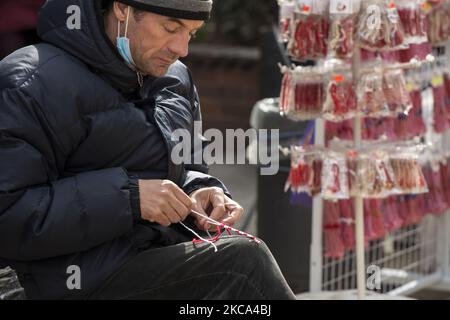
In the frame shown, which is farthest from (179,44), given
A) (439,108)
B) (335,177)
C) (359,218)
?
(439,108)

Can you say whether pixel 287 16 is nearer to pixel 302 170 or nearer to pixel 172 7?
pixel 302 170

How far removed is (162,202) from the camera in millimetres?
2166

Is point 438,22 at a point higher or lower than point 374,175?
higher

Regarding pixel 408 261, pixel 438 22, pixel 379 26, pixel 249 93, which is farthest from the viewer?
pixel 249 93

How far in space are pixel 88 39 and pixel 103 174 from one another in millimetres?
359

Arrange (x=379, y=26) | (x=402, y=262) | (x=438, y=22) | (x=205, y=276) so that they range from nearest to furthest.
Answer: (x=205, y=276)
(x=379, y=26)
(x=438, y=22)
(x=402, y=262)

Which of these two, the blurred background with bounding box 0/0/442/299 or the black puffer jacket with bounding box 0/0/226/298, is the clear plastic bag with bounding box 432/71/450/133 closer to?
the blurred background with bounding box 0/0/442/299

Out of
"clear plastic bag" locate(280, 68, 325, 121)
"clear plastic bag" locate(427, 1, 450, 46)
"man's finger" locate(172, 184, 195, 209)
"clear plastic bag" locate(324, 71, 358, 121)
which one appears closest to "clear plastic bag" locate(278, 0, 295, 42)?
"clear plastic bag" locate(280, 68, 325, 121)

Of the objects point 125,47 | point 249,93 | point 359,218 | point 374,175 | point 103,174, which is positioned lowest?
point 359,218

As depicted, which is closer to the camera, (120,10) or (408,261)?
(120,10)

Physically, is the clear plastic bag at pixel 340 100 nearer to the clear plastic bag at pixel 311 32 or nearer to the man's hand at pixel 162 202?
the clear plastic bag at pixel 311 32

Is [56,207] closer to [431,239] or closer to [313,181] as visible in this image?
[313,181]

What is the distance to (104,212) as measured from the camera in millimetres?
2111

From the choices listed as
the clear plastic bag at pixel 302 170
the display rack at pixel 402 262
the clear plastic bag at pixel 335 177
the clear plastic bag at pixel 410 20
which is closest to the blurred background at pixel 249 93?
the display rack at pixel 402 262
